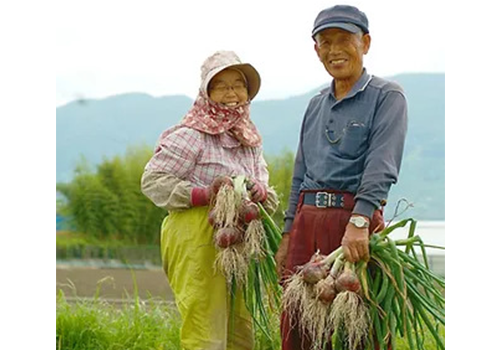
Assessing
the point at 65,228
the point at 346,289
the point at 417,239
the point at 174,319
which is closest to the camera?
the point at 346,289

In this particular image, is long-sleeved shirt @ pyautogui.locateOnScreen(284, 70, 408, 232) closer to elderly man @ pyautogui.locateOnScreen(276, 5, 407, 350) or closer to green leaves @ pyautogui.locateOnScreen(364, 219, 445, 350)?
elderly man @ pyautogui.locateOnScreen(276, 5, 407, 350)

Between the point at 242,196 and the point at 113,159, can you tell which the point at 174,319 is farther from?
the point at 113,159

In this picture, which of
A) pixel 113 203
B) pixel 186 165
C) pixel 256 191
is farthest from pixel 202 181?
pixel 113 203

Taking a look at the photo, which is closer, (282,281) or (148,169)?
(282,281)

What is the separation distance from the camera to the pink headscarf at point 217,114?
3215mm

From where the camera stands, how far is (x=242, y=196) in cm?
312

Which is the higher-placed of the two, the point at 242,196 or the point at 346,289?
the point at 242,196

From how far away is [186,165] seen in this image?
3.22 metres

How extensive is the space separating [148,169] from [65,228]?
6105 mm

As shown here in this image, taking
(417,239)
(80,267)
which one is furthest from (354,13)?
(80,267)

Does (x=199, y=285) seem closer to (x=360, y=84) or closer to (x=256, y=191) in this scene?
(x=256, y=191)

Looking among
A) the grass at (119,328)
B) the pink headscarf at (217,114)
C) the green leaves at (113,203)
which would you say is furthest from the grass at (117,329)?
the green leaves at (113,203)

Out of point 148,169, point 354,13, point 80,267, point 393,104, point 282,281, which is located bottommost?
point 80,267

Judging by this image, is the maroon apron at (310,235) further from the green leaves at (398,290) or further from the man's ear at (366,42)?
the man's ear at (366,42)
